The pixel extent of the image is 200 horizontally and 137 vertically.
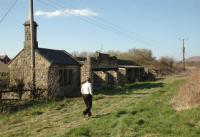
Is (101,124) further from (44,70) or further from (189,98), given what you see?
(44,70)

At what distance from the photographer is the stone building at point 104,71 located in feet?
115

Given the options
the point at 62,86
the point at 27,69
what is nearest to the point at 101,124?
the point at 62,86

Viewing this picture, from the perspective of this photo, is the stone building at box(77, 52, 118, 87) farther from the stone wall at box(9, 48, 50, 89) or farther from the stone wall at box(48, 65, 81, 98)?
the stone wall at box(9, 48, 50, 89)

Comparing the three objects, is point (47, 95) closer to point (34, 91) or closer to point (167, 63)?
point (34, 91)

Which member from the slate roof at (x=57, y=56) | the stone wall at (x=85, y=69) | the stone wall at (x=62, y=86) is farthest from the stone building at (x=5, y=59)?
the stone wall at (x=62, y=86)

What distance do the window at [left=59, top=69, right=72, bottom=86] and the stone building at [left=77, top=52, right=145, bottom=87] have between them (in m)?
1.67

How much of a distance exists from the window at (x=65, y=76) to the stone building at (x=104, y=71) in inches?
65.9

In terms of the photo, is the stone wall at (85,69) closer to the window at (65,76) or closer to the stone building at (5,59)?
the window at (65,76)

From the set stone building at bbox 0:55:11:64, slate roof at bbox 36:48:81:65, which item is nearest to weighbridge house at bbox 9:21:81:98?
slate roof at bbox 36:48:81:65

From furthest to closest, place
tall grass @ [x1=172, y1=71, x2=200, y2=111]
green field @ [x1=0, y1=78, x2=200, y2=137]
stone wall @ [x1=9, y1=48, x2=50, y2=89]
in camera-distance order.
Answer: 1. stone wall @ [x1=9, y1=48, x2=50, y2=89]
2. tall grass @ [x1=172, y1=71, x2=200, y2=111]
3. green field @ [x1=0, y1=78, x2=200, y2=137]

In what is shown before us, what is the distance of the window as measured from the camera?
30953 millimetres

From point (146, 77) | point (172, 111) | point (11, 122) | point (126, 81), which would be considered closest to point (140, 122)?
point (172, 111)

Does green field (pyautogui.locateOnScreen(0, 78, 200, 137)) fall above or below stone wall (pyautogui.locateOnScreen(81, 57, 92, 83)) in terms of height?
below

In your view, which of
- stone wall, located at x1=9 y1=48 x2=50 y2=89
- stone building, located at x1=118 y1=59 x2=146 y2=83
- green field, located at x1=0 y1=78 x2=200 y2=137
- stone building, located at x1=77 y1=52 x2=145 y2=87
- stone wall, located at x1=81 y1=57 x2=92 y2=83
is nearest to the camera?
green field, located at x1=0 y1=78 x2=200 y2=137
